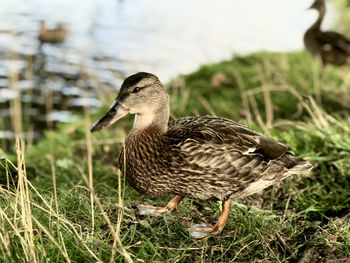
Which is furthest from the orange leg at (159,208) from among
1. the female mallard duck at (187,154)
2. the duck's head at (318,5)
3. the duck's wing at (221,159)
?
the duck's head at (318,5)

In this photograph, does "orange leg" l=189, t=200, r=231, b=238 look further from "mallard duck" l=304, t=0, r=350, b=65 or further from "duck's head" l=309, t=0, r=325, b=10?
"duck's head" l=309, t=0, r=325, b=10

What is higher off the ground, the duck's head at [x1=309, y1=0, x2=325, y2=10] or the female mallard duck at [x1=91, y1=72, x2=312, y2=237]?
the duck's head at [x1=309, y1=0, x2=325, y2=10]

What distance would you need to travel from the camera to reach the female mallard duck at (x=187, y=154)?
325cm

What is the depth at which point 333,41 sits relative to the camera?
10.1 meters

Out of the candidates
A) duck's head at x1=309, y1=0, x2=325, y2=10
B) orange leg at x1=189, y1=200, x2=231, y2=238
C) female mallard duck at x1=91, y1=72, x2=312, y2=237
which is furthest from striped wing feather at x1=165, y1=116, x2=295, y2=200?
duck's head at x1=309, y1=0, x2=325, y2=10

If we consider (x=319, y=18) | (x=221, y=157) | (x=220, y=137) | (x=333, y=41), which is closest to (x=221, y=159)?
(x=221, y=157)

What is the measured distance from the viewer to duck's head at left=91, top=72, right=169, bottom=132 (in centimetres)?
325

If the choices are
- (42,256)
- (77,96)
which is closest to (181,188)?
(42,256)

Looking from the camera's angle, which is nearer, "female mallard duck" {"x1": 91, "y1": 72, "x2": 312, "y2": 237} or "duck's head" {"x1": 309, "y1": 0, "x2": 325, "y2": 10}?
"female mallard duck" {"x1": 91, "y1": 72, "x2": 312, "y2": 237}

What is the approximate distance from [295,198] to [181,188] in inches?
53.0

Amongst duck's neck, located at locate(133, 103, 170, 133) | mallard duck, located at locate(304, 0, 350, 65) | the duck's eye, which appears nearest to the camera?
the duck's eye

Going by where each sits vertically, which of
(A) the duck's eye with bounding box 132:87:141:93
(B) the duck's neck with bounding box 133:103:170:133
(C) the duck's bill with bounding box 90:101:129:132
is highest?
(A) the duck's eye with bounding box 132:87:141:93

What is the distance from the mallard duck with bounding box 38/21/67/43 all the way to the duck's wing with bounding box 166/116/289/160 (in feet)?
39.5

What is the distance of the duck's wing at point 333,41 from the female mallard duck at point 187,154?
7.11m
